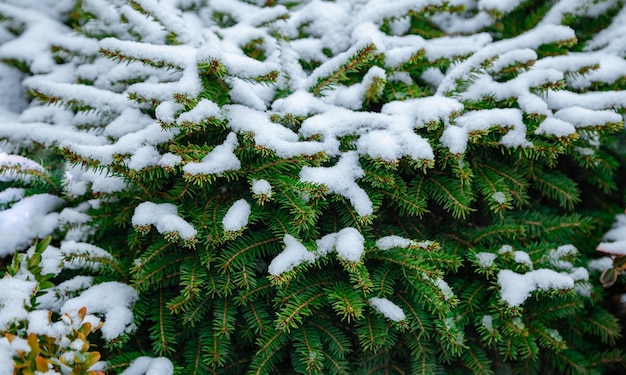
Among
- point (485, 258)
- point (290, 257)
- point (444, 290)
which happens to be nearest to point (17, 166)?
point (290, 257)

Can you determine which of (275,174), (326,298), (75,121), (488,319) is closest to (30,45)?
(75,121)

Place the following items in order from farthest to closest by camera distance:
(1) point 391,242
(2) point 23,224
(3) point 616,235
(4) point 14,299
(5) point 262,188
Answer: (3) point 616,235
(2) point 23,224
(1) point 391,242
(5) point 262,188
(4) point 14,299

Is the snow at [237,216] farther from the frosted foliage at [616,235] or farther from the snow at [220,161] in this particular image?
the frosted foliage at [616,235]

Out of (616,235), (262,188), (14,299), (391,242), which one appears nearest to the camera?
Answer: (14,299)

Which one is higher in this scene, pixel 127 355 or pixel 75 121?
pixel 75 121

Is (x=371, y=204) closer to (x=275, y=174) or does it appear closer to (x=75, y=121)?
(x=275, y=174)

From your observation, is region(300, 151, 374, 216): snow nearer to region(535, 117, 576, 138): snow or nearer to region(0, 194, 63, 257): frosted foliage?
region(535, 117, 576, 138): snow

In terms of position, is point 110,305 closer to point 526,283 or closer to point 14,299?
point 14,299
